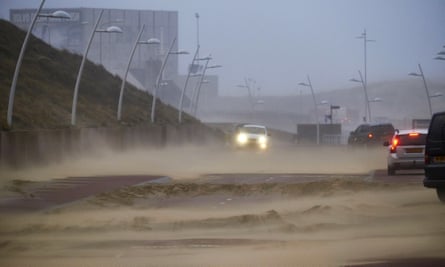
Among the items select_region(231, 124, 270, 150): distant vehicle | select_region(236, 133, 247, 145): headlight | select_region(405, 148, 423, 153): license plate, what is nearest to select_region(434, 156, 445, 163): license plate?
select_region(405, 148, 423, 153): license plate

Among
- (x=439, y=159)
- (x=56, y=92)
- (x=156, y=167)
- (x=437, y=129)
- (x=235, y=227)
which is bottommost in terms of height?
(x=156, y=167)

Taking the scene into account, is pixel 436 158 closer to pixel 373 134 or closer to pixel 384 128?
pixel 384 128

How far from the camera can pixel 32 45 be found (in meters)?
67.6

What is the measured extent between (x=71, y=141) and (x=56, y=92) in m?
16.6

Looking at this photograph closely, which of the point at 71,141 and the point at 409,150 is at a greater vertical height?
the point at 71,141

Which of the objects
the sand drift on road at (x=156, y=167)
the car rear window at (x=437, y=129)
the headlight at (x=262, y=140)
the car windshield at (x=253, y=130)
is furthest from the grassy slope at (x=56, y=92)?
the car rear window at (x=437, y=129)

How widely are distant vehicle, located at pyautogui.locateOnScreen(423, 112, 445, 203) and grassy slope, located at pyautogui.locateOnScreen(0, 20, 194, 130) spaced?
2086cm

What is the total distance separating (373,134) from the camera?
2078 inches

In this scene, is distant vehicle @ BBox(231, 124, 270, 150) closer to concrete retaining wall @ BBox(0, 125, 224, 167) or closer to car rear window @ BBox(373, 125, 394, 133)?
concrete retaining wall @ BBox(0, 125, 224, 167)

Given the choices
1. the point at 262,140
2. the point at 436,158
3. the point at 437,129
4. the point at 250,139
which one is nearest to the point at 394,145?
the point at 437,129

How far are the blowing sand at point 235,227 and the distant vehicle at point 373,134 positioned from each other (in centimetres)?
2412

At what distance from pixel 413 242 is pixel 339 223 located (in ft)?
9.61

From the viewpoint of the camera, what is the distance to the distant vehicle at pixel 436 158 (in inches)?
754

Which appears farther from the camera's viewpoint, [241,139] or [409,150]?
[241,139]
